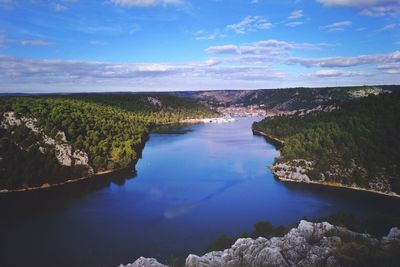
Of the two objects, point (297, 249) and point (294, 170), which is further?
point (294, 170)

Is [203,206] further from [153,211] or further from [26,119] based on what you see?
[26,119]

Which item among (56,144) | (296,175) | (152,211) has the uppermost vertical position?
(56,144)

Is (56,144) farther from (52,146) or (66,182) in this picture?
(66,182)

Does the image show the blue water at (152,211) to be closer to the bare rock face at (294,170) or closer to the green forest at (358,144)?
the bare rock face at (294,170)

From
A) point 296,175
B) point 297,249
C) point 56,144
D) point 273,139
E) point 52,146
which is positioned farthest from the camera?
point 273,139

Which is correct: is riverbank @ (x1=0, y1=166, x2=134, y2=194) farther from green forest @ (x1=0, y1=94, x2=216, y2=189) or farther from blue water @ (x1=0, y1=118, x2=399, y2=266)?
blue water @ (x1=0, y1=118, x2=399, y2=266)

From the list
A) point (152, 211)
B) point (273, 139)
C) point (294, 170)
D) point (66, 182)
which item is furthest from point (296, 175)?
point (273, 139)
